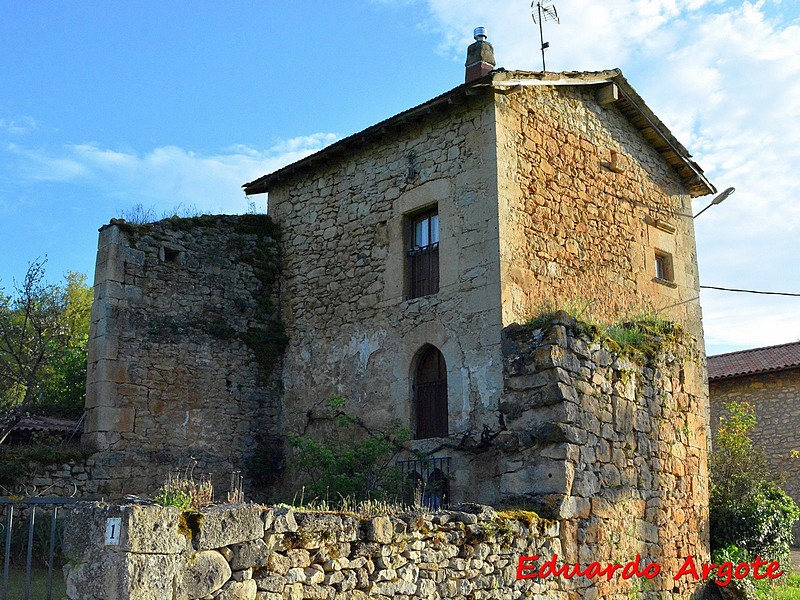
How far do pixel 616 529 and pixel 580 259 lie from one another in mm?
4022

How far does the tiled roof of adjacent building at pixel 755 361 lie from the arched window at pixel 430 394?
421 inches

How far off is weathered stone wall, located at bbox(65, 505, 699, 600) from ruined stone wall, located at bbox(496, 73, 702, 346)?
139 inches

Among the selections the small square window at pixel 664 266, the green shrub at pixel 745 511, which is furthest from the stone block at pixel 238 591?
the small square window at pixel 664 266

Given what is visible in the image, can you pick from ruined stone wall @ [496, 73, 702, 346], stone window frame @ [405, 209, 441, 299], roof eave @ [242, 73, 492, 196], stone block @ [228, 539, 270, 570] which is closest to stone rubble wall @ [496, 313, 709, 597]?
ruined stone wall @ [496, 73, 702, 346]

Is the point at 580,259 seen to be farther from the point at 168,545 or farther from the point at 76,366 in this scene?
the point at 76,366

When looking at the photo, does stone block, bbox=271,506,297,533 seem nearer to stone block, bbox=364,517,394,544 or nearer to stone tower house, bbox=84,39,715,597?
stone block, bbox=364,517,394,544

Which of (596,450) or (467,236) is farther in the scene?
(467,236)

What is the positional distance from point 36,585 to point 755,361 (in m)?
16.7

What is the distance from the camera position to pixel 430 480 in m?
10.4

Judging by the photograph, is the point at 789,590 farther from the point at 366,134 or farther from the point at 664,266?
the point at 366,134

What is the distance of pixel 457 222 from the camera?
1110 centimetres

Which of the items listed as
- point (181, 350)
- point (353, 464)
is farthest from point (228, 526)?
point (181, 350)

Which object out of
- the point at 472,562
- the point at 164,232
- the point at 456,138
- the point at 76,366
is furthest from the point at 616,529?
the point at 76,366

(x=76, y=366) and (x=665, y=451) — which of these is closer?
(x=665, y=451)
